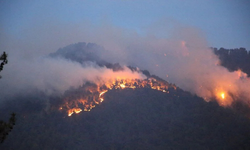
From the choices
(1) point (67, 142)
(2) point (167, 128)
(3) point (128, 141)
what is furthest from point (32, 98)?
(2) point (167, 128)

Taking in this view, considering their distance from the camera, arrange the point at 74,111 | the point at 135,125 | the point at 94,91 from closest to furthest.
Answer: the point at 135,125 → the point at 74,111 → the point at 94,91

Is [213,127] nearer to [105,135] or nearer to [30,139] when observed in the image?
[105,135]

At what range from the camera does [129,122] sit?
132500mm

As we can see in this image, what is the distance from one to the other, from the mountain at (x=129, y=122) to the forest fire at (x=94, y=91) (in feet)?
3.19

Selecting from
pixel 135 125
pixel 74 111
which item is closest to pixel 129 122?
pixel 135 125

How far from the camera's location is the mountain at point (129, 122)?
107250 millimetres

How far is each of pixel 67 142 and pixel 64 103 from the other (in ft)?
151

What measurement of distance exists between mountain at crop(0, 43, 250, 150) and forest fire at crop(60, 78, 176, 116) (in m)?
0.97

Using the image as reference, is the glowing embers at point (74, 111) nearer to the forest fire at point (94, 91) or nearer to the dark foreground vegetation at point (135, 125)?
the forest fire at point (94, 91)

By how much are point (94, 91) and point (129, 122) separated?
1849 inches

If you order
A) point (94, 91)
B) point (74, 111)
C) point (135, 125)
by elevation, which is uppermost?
point (94, 91)

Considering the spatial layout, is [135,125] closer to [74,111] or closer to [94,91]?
[74,111]

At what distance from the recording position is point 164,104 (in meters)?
153

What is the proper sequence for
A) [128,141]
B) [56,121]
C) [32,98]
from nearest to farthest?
[128,141], [56,121], [32,98]
